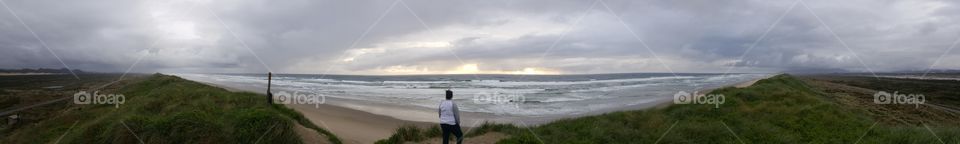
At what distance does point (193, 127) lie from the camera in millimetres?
9484

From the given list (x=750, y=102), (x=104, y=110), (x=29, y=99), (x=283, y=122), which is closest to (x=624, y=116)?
(x=750, y=102)

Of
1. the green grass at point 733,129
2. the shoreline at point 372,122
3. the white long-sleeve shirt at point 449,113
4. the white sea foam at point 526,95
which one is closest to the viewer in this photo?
the white long-sleeve shirt at point 449,113

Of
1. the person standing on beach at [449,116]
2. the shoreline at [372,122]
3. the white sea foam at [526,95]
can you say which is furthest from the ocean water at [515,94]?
the person standing on beach at [449,116]

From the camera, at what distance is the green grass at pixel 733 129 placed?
10836 mm

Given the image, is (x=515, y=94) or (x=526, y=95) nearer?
(x=526, y=95)

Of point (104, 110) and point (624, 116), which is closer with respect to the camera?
point (624, 116)

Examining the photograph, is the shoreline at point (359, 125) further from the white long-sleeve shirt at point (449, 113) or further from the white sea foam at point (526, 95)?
the white sea foam at point (526, 95)

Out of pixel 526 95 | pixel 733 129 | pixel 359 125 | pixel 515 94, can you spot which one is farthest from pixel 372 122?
pixel 515 94

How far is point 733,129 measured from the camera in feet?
39.4

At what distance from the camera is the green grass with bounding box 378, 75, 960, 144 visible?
1084cm

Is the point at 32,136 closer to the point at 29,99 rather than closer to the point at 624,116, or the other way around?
the point at 624,116

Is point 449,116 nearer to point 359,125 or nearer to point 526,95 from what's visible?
point 359,125

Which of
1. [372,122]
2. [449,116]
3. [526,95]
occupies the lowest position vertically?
[372,122]

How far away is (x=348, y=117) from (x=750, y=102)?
13918 mm
